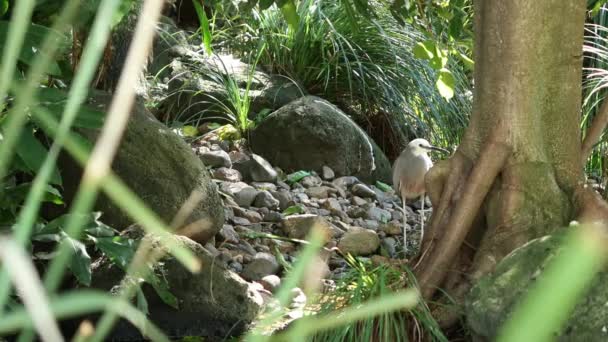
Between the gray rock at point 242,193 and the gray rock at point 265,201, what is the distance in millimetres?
39

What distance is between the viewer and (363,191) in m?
6.16

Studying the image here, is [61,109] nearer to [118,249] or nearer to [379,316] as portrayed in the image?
[118,249]

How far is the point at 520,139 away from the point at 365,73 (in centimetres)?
418

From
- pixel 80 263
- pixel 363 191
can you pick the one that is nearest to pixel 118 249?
pixel 80 263

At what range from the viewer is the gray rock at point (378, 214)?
18.9ft

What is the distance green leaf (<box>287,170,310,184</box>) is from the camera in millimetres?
6098

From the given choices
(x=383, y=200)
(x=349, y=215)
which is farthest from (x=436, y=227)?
(x=383, y=200)

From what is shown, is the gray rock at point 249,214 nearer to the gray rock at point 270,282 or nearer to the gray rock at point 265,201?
the gray rock at point 265,201

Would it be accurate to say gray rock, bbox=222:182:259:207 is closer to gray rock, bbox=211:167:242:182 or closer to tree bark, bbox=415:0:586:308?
gray rock, bbox=211:167:242:182

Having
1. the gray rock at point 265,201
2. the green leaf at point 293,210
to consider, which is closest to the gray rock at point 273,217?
the green leaf at point 293,210

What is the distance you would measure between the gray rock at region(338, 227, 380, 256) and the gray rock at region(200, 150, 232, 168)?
1364 mm

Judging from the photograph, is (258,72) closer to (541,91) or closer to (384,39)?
(384,39)

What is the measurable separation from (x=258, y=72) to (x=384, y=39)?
1153 mm

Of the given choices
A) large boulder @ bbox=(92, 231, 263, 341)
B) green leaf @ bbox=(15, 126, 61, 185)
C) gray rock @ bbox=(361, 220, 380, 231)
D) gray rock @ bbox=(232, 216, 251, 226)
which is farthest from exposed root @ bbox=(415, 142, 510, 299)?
gray rock @ bbox=(361, 220, 380, 231)
